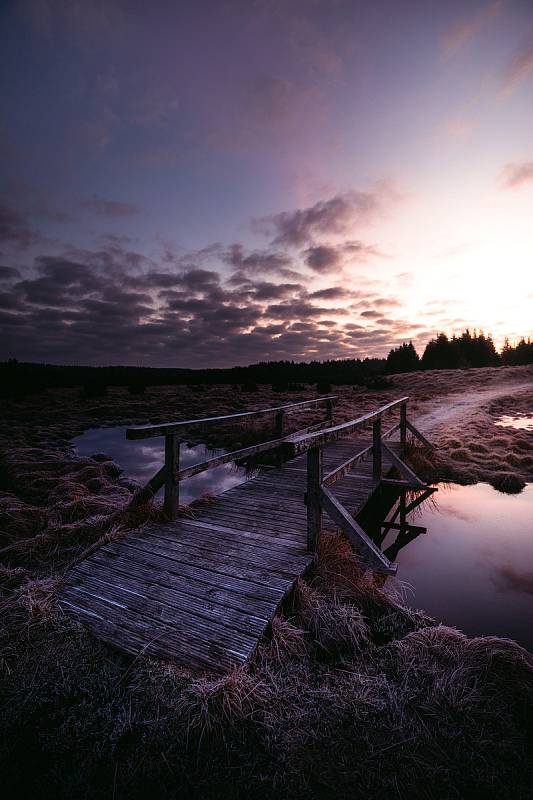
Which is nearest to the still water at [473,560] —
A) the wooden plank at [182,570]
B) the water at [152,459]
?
the water at [152,459]

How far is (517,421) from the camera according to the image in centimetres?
1738

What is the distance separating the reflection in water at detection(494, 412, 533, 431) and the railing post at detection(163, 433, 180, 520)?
1539cm

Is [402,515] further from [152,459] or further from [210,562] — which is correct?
[152,459]

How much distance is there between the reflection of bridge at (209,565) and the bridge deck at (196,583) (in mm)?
10

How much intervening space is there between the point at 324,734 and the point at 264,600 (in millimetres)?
1242

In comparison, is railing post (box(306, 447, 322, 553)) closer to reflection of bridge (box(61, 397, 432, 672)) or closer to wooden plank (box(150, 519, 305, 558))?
reflection of bridge (box(61, 397, 432, 672))

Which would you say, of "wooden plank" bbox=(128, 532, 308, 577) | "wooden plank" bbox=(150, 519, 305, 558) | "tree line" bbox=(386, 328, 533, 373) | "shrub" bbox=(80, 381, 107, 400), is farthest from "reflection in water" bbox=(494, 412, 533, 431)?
"tree line" bbox=(386, 328, 533, 373)

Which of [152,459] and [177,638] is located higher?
[177,638]

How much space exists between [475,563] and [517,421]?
1547 centimetres

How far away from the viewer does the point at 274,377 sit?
5638cm

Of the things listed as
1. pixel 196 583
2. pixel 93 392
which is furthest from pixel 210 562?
pixel 93 392

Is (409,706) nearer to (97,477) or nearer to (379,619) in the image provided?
(379,619)

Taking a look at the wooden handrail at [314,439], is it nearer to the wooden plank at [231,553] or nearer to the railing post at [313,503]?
the railing post at [313,503]

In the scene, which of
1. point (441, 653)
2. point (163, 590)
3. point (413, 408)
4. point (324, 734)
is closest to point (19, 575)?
point (163, 590)
